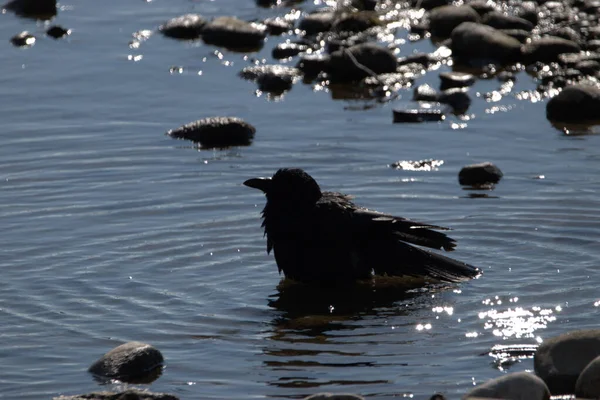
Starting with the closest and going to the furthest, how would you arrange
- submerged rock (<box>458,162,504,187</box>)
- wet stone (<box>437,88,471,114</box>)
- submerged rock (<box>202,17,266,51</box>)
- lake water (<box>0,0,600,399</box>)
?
lake water (<box>0,0,600,399</box>) < submerged rock (<box>458,162,504,187</box>) < wet stone (<box>437,88,471,114</box>) < submerged rock (<box>202,17,266,51</box>)

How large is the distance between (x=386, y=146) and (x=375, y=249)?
10.8ft

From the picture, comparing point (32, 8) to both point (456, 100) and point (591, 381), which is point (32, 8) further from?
point (591, 381)

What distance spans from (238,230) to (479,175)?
2.38 meters

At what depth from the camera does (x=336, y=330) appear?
8594 mm

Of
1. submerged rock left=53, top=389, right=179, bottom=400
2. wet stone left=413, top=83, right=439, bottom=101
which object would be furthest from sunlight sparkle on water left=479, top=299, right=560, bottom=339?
wet stone left=413, top=83, right=439, bottom=101

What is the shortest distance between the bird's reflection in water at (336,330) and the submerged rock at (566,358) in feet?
3.11

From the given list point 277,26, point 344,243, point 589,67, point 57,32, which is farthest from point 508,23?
point 344,243

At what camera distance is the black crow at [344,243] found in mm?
9586

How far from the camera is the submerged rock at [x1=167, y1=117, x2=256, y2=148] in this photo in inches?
517

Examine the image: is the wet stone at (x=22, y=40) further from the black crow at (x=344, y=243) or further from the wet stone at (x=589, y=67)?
the black crow at (x=344, y=243)

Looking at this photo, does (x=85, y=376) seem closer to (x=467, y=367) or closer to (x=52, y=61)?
(x=467, y=367)

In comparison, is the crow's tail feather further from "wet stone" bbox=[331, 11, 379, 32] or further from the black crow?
"wet stone" bbox=[331, 11, 379, 32]

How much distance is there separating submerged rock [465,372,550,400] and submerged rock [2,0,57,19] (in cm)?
1305

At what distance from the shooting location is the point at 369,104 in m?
14.5
